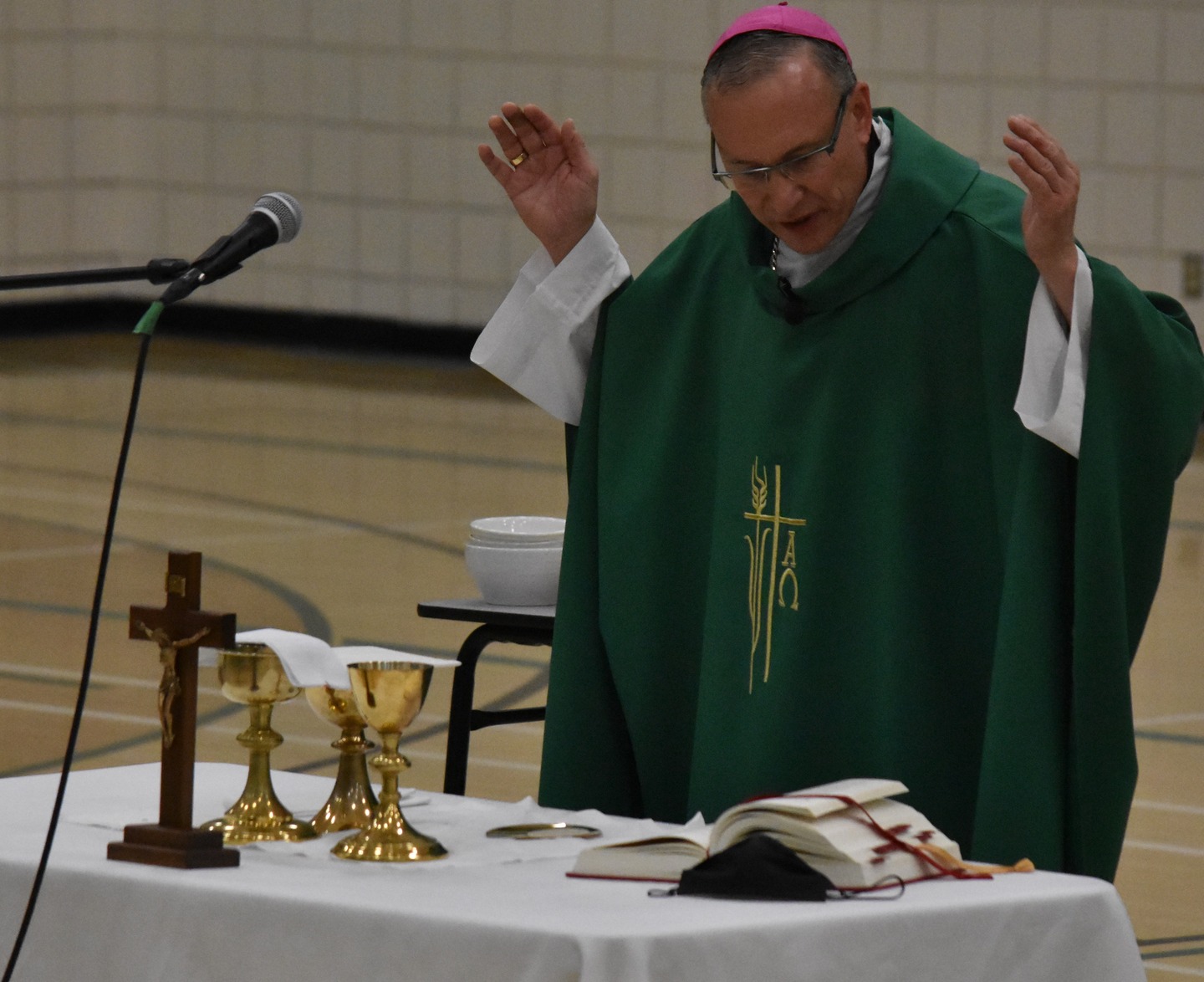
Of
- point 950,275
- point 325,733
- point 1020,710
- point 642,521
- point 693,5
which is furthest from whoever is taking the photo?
point 693,5

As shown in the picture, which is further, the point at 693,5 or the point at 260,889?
the point at 693,5

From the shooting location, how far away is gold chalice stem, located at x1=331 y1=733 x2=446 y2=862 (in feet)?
8.93

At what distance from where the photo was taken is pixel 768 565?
135 inches

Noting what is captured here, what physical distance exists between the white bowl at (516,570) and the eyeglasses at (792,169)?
4.39 feet

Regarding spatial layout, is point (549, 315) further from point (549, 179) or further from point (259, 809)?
point (259, 809)

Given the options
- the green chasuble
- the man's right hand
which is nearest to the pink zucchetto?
the green chasuble

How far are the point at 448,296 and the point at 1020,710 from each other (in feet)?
38.4

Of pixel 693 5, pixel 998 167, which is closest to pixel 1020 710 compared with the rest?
pixel 998 167

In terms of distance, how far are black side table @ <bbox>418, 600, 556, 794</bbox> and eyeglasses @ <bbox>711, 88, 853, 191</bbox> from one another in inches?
50.4

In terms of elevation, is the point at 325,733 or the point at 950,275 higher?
the point at 950,275

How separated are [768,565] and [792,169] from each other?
577mm

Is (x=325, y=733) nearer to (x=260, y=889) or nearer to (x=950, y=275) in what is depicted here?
(x=950, y=275)

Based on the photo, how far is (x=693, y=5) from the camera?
13.6 metres

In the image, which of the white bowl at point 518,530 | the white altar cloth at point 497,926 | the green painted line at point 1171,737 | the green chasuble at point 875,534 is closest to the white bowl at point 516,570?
the white bowl at point 518,530
